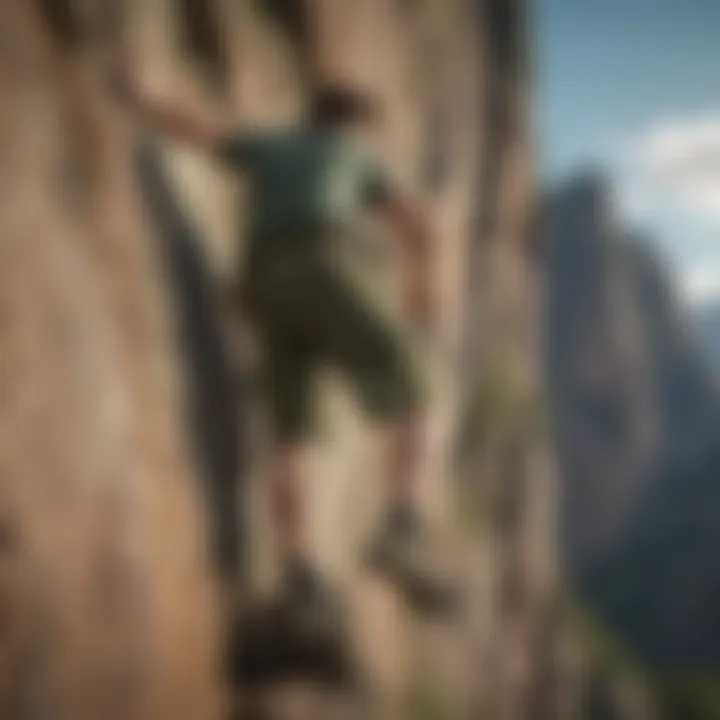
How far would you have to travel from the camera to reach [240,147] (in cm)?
245

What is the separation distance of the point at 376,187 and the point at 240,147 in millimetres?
251

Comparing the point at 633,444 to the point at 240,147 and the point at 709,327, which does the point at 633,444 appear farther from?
the point at 240,147

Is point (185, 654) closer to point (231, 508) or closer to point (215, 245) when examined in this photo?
point (231, 508)

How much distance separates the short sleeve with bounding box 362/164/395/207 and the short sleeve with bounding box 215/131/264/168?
198 millimetres

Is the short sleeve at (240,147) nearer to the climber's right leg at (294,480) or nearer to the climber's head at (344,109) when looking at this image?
the climber's head at (344,109)

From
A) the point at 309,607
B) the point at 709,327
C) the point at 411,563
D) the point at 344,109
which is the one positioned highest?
the point at 709,327

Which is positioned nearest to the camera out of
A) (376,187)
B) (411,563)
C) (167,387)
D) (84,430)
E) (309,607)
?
(84,430)

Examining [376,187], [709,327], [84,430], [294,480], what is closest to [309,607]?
[294,480]

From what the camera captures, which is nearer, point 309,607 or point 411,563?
point 309,607

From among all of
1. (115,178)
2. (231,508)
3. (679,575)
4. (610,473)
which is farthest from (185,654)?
(610,473)

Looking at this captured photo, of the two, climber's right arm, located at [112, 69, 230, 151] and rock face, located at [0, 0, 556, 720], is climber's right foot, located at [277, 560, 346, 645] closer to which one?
rock face, located at [0, 0, 556, 720]

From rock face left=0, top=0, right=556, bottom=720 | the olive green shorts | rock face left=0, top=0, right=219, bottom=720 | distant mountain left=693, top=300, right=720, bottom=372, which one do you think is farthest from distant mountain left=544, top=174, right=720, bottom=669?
rock face left=0, top=0, right=219, bottom=720

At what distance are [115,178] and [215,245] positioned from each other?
1.10ft

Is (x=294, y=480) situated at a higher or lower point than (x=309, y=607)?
higher
